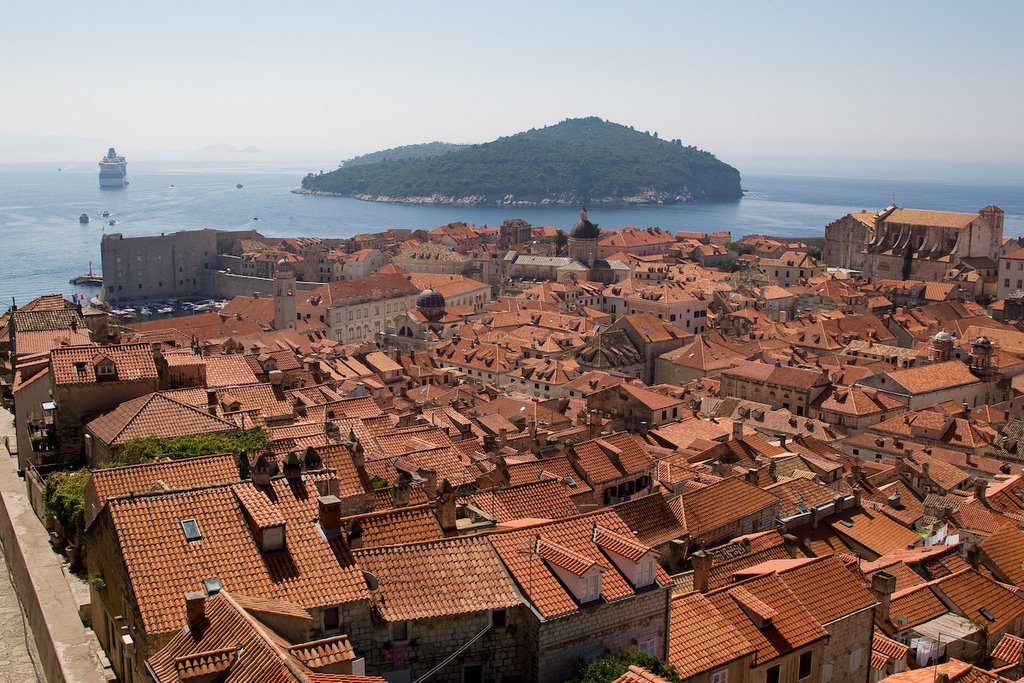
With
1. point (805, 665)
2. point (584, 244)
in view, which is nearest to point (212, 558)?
point (805, 665)

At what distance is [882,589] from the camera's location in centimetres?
1575

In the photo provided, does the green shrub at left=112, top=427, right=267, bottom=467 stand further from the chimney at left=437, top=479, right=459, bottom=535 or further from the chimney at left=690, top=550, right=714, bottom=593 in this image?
the chimney at left=690, top=550, right=714, bottom=593

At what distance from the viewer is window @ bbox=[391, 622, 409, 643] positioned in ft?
37.4

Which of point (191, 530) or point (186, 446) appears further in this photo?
point (186, 446)

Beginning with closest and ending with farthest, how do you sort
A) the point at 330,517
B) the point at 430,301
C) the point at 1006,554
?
the point at 330,517, the point at 1006,554, the point at 430,301

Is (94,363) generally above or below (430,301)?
above

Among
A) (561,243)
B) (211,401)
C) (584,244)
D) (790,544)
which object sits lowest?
(561,243)

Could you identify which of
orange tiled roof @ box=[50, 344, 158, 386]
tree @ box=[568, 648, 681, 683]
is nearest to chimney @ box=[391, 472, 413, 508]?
tree @ box=[568, 648, 681, 683]

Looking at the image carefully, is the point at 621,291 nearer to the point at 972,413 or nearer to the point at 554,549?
the point at 972,413

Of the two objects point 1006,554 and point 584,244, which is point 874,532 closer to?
point 1006,554

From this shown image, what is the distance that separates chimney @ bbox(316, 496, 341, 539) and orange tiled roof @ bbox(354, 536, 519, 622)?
0.41 meters

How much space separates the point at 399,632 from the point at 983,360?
4885 cm

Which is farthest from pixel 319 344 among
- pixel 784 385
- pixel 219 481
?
pixel 219 481

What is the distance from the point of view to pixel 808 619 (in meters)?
13.8
